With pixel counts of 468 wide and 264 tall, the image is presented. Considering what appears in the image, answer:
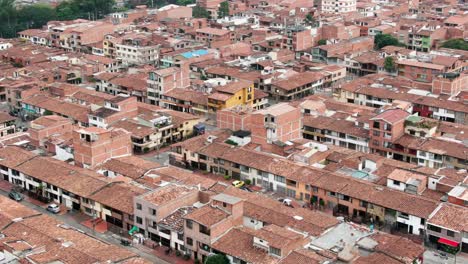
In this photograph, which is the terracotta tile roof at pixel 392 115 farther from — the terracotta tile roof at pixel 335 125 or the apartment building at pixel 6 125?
the apartment building at pixel 6 125

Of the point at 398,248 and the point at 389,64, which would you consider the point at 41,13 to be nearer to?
the point at 389,64

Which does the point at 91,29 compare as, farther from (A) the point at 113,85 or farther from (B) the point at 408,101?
(B) the point at 408,101

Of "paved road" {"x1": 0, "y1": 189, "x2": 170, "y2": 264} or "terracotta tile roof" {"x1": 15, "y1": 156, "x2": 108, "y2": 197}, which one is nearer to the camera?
"paved road" {"x1": 0, "y1": 189, "x2": 170, "y2": 264}

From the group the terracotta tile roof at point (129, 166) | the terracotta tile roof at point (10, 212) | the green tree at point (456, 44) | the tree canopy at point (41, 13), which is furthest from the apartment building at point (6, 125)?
the green tree at point (456, 44)

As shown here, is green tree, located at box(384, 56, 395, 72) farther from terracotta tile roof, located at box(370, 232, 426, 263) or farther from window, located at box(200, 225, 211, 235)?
window, located at box(200, 225, 211, 235)

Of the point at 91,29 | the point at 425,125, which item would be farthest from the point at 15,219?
the point at 91,29

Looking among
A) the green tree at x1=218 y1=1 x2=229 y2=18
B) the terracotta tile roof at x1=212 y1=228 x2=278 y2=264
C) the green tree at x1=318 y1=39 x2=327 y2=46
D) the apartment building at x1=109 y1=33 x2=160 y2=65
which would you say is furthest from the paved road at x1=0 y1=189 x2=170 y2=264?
the green tree at x1=218 y1=1 x2=229 y2=18
